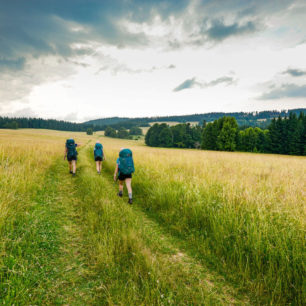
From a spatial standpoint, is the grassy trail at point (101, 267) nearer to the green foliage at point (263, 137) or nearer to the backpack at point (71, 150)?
the backpack at point (71, 150)

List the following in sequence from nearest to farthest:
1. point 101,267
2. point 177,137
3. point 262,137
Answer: point 101,267 → point 262,137 → point 177,137

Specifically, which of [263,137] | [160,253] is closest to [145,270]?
[160,253]

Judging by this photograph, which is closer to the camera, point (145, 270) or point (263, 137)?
point (145, 270)

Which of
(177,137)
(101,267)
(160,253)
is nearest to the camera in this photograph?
(101,267)

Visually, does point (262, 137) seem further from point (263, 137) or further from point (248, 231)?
point (248, 231)

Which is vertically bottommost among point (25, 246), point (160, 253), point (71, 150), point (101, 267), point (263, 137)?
Result: point (160, 253)

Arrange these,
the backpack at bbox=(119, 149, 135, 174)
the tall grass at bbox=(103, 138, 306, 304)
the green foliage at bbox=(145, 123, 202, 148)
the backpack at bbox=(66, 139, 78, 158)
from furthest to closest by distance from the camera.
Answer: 1. the green foliage at bbox=(145, 123, 202, 148)
2. the backpack at bbox=(66, 139, 78, 158)
3. the backpack at bbox=(119, 149, 135, 174)
4. the tall grass at bbox=(103, 138, 306, 304)

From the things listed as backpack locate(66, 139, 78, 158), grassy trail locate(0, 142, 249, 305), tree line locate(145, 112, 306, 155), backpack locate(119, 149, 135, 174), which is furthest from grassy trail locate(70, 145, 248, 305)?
tree line locate(145, 112, 306, 155)

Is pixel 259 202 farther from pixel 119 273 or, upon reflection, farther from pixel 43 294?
pixel 43 294

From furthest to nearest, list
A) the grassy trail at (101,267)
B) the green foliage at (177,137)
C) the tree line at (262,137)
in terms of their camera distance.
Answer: the green foliage at (177,137)
the tree line at (262,137)
the grassy trail at (101,267)

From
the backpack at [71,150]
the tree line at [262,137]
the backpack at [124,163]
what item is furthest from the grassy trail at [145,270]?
the tree line at [262,137]

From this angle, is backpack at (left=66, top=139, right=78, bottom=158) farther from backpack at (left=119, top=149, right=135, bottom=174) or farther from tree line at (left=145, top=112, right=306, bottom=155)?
tree line at (left=145, top=112, right=306, bottom=155)

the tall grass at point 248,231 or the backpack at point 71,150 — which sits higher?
the backpack at point 71,150

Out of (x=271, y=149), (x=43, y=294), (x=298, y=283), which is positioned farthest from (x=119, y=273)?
(x=271, y=149)
